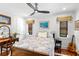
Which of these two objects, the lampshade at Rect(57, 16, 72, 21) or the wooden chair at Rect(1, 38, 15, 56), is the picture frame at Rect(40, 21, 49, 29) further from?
the wooden chair at Rect(1, 38, 15, 56)

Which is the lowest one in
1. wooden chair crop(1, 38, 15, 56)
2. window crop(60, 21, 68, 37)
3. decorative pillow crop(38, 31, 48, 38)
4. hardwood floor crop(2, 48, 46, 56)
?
hardwood floor crop(2, 48, 46, 56)

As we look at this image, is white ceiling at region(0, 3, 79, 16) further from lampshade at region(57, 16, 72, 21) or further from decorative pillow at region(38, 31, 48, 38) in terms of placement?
decorative pillow at region(38, 31, 48, 38)

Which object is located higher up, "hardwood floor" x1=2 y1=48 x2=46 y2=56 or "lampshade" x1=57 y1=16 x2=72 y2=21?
"lampshade" x1=57 y1=16 x2=72 y2=21

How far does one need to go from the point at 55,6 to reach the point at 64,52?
787 millimetres

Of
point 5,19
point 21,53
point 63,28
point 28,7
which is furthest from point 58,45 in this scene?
point 5,19

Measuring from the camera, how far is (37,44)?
1.65m

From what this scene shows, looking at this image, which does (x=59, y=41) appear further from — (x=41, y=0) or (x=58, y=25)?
(x=41, y=0)

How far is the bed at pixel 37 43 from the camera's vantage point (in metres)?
1.61

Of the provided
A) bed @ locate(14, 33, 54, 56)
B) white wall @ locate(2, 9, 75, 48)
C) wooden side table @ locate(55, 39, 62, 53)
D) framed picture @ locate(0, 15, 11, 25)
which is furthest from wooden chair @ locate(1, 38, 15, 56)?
wooden side table @ locate(55, 39, 62, 53)

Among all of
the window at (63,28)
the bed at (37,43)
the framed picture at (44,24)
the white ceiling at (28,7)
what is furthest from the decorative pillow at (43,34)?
the white ceiling at (28,7)

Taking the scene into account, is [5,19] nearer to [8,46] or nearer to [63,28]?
[8,46]

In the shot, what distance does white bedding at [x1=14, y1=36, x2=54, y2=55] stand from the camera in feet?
5.27

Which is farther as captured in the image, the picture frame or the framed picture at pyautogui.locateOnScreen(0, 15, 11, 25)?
the picture frame

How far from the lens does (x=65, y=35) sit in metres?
1.60
